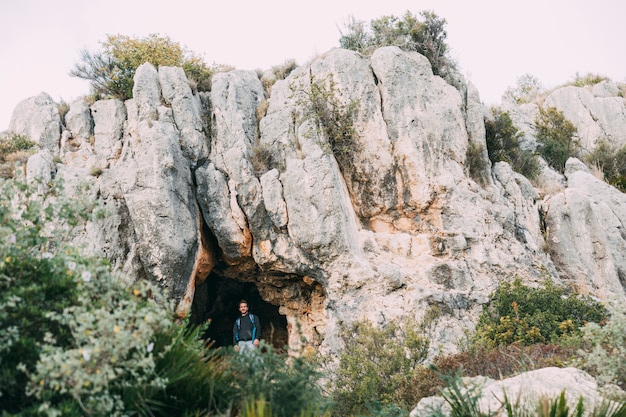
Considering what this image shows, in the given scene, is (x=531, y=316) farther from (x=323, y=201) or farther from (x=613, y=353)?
(x=323, y=201)

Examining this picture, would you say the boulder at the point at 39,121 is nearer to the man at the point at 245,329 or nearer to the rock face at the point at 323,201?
the rock face at the point at 323,201

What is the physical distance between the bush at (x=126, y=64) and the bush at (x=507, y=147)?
10.2m

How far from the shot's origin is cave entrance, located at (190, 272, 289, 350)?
1792 centimetres

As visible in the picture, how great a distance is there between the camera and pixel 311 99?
630 inches

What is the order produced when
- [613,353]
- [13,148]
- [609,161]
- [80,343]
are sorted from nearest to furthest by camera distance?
[80,343], [613,353], [13,148], [609,161]

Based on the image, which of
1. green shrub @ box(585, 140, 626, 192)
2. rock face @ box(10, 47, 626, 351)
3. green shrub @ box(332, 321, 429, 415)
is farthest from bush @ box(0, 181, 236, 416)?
green shrub @ box(585, 140, 626, 192)

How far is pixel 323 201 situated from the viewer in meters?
14.1

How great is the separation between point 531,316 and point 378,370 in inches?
167

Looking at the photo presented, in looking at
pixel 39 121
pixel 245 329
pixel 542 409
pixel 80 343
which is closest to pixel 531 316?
pixel 245 329

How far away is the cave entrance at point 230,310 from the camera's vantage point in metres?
17.9

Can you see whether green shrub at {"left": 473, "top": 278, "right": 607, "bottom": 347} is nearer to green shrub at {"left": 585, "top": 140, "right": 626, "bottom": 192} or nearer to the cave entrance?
the cave entrance

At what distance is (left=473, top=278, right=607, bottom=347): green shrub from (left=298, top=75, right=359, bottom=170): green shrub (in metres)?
5.85

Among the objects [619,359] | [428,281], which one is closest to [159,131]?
[428,281]

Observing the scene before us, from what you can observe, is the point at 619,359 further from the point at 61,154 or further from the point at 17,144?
the point at 17,144
